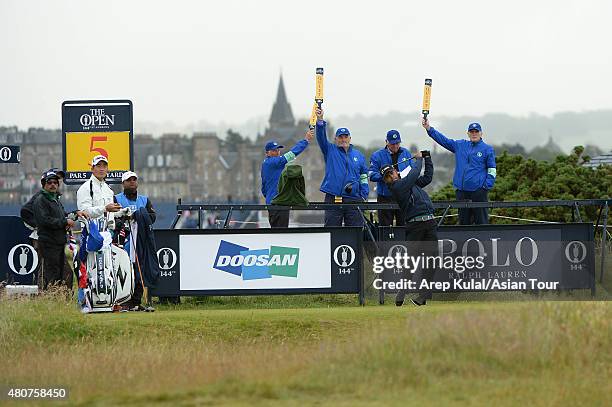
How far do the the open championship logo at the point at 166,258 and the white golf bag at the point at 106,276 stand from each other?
83 centimetres

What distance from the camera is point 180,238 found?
65.1 ft

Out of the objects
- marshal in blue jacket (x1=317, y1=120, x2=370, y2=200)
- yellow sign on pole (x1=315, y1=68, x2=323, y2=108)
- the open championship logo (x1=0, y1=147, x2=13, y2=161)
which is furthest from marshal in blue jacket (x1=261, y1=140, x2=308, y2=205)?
the open championship logo (x1=0, y1=147, x2=13, y2=161)

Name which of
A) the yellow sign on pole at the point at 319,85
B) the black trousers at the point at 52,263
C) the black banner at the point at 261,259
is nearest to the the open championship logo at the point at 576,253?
the black banner at the point at 261,259

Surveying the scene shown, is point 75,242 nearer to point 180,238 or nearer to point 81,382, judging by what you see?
point 180,238

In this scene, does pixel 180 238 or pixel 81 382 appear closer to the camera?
pixel 81 382

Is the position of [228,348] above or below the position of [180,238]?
below

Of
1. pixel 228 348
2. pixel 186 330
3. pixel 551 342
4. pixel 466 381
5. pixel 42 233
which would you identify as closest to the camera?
pixel 466 381

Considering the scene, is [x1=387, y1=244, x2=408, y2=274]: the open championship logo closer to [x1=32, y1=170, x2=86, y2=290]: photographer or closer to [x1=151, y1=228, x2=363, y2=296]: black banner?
[x1=151, y1=228, x2=363, y2=296]: black banner

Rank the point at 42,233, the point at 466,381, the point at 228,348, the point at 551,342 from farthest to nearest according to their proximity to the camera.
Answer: the point at 42,233 → the point at 228,348 → the point at 551,342 → the point at 466,381

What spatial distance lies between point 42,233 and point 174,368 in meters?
5.71

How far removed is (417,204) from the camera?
1912 cm

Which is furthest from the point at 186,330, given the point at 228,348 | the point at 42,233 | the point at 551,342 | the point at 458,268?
the point at 551,342

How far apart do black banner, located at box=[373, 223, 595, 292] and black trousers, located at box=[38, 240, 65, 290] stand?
4.62 meters

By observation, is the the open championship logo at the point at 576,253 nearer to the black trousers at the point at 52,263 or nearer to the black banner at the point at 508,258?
the black banner at the point at 508,258
